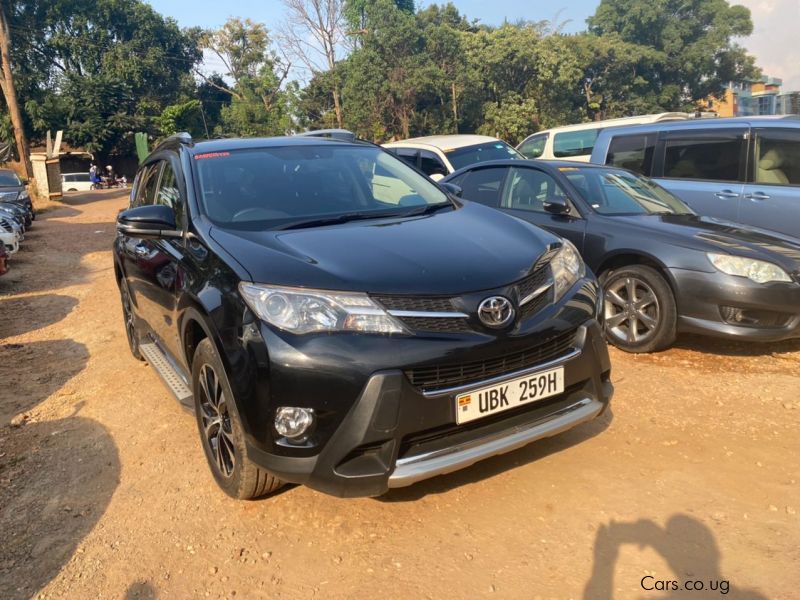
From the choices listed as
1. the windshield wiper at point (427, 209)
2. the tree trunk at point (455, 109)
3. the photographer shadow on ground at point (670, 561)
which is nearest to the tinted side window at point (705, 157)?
the windshield wiper at point (427, 209)

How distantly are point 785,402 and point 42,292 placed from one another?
8.81m

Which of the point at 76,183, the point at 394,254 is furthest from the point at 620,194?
the point at 76,183

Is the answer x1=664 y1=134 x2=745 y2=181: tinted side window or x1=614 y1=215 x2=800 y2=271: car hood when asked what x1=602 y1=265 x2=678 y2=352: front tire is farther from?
x1=664 y1=134 x2=745 y2=181: tinted side window

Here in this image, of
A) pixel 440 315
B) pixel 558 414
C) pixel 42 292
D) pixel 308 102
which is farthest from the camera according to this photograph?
pixel 308 102

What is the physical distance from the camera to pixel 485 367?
2.57 meters

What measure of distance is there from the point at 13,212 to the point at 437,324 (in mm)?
15253

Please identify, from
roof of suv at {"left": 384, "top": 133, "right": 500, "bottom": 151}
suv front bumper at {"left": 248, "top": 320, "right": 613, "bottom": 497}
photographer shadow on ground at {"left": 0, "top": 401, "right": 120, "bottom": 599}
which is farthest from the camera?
roof of suv at {"left": 384, "top": 133, "right": 500, "bottom": 151}

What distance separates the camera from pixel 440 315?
8.27 ft

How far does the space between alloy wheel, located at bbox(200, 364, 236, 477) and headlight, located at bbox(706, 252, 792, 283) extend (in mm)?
3403

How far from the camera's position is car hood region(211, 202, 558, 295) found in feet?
8.44

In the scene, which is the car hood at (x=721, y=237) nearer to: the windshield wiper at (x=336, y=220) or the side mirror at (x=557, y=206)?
the side mirror at (x=557, y=206)

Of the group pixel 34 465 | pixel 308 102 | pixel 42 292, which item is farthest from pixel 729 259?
pixel 308 102

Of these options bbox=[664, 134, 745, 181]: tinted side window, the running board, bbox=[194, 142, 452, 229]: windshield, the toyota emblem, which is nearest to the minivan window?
bbox=[664, 134, 745, 181]: tinted side window

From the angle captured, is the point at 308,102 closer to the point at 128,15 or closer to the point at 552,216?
the point at 128,15
